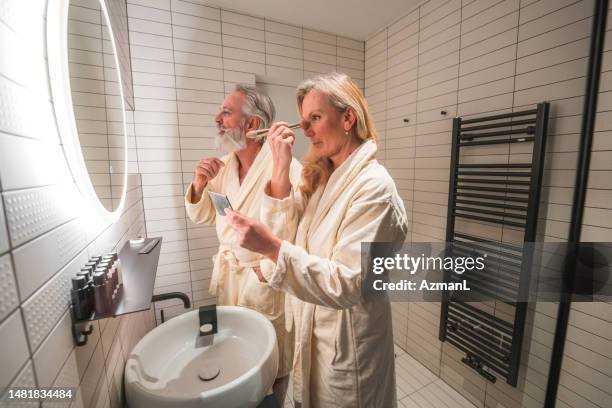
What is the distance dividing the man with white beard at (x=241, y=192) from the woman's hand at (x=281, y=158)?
30 centimetres

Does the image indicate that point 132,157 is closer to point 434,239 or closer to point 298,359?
point 298,359

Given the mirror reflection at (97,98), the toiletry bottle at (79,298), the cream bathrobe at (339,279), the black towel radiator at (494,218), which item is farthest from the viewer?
the black towel radiator at (494,218)

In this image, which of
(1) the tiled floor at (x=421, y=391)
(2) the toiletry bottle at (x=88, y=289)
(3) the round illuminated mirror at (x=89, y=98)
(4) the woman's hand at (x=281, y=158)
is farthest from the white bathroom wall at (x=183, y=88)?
(2) the toiletry bottle at (x=88, y=289)

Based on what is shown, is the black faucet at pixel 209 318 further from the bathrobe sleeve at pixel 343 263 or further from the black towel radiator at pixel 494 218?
the black towel radiator at pixel 494 218

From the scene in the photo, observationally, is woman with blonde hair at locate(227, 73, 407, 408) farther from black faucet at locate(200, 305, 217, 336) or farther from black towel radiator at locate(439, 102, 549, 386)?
black towel radiator at locate(439, 102, 549, 386)

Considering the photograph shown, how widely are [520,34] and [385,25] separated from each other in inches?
40.6

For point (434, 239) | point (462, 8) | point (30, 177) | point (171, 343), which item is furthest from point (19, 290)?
point (462, 8)

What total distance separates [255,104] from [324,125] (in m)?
0.63

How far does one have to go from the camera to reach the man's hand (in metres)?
1.35

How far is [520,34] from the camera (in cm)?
132

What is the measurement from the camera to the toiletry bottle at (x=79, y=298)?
537 millimetres

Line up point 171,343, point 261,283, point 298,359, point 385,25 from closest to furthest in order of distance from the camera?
1. point 298,359
2. point 171,343
3. point 261,283
4. point 385,25

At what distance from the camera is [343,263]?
0.76 metres

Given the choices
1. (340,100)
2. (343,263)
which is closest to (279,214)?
(343,263)
